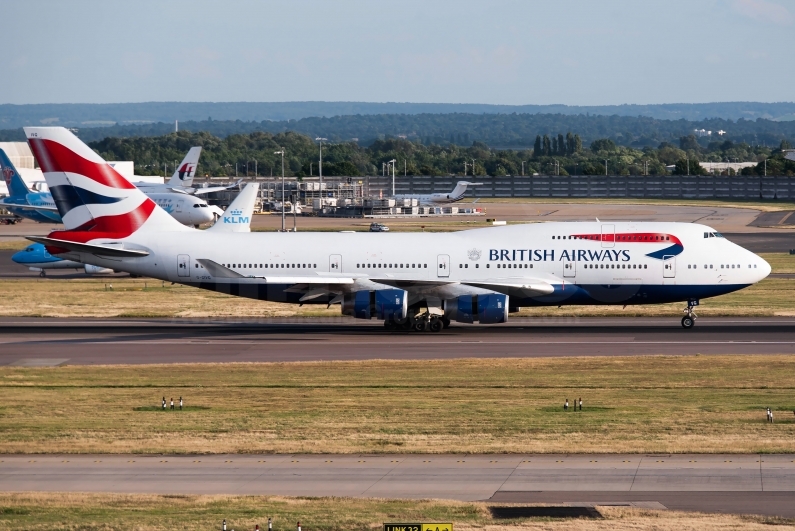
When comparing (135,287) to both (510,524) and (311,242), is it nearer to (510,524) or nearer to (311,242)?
(311,242)

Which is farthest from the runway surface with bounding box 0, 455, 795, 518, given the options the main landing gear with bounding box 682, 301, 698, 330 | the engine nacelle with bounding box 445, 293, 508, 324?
the main landing gear with bounding box 682, 301, 698, 330

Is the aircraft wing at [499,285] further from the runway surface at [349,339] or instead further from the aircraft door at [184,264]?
the aircraft door at [184,264]

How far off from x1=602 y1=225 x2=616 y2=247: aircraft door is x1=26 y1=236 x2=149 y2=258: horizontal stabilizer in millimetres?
21052

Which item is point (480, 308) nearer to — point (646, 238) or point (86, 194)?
point (646, 238)

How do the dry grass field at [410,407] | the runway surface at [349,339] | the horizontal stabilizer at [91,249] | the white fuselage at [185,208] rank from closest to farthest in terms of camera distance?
the dry grass field at [410,407] → the runway surface at [349,339] → the horizontal stabilizer at [91,249] → the white fuselage at [185,208]

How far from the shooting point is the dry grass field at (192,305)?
58312mm

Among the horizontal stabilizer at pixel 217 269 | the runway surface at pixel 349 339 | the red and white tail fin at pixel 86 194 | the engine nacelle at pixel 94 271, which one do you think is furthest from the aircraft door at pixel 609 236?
the engine nacelle at pixel 94 271

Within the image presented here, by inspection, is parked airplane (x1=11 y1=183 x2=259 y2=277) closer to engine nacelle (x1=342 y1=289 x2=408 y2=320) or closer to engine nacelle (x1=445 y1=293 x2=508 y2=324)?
engine nacelle (x1=342 y1=289 x2=408 y2=320)

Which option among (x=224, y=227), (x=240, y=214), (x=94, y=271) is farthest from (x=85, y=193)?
(x=94, y=271)

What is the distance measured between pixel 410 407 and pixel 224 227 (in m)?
29.4

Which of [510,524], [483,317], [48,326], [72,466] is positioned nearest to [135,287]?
[48,326]

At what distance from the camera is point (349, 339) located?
48.9m

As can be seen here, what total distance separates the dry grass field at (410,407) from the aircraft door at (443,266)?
8.74 m

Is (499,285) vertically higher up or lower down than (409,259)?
lower down
